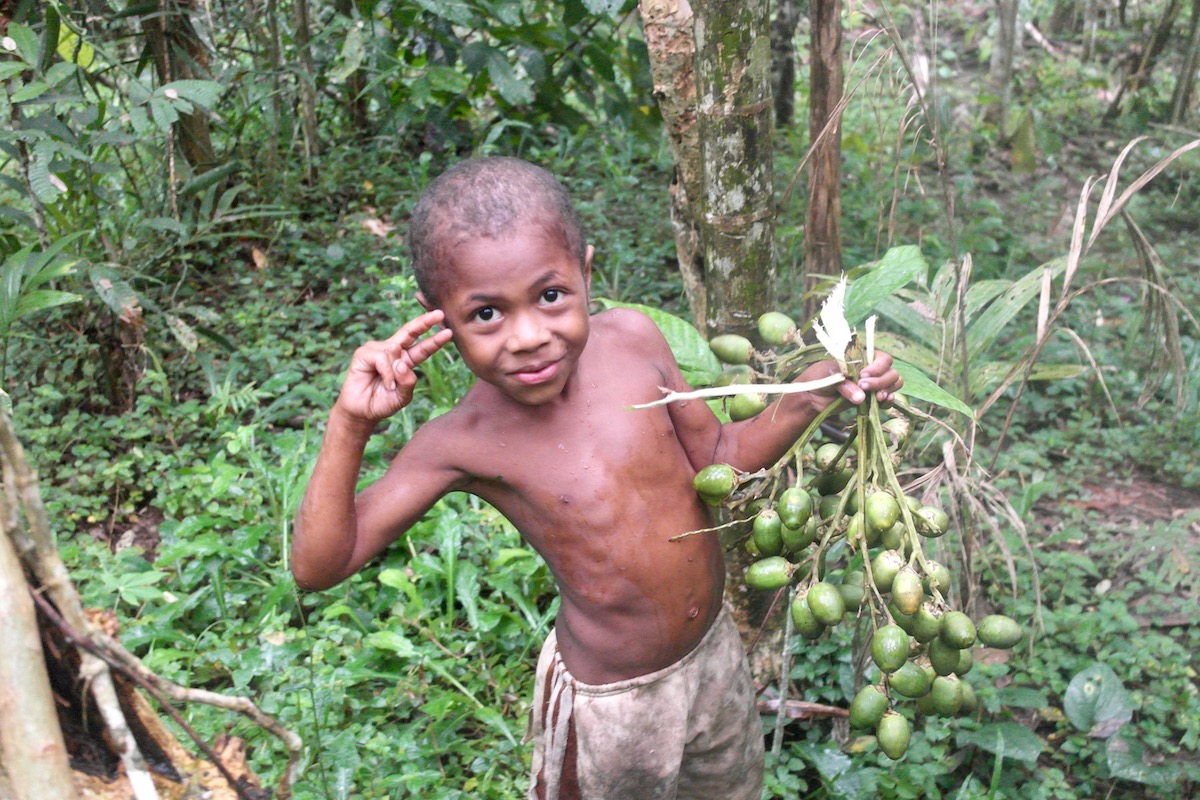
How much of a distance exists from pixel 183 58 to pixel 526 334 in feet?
10.3

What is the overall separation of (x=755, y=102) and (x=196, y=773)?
4.92 ft

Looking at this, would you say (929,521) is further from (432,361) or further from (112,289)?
(112,289)

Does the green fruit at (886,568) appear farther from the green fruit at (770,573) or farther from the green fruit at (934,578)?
the green fruit at (770,573)

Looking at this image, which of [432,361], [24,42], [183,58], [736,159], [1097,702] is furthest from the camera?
[183,58]

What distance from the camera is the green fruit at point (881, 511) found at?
1.38 metres

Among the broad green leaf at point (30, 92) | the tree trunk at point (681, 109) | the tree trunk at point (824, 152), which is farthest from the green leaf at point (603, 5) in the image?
the broad green leaf at point (30, 92)

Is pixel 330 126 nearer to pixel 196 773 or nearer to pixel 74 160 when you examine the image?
pixel 74 160

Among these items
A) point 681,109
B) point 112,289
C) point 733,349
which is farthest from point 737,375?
point 112,289

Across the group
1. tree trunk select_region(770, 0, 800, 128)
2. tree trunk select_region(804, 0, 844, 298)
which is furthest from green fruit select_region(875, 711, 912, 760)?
tree trunk select_region(770, 0, 800, 128)

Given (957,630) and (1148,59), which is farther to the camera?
(1148,59)

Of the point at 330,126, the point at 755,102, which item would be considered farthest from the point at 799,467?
the point at 330,126

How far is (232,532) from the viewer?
10.7ft

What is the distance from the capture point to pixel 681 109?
8.18 ft

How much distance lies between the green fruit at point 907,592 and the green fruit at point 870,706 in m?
0.21
